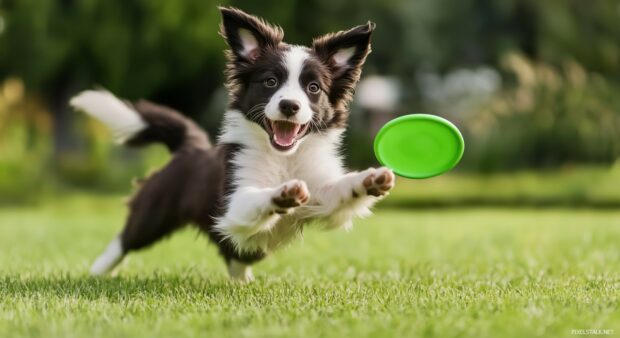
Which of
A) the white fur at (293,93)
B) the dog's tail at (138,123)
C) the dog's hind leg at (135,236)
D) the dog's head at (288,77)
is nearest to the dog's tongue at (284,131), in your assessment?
the dog's head at (288,77)

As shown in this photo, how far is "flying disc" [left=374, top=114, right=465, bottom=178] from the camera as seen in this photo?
5191 millimetres

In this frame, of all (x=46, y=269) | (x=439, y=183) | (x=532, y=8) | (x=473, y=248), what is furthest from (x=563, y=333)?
(x=532, y=8)

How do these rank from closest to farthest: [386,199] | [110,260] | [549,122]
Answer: [110,260], [386,199], [549,122]

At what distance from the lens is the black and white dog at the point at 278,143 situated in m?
4.61

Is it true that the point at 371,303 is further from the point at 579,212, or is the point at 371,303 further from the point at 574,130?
the point at 574,130

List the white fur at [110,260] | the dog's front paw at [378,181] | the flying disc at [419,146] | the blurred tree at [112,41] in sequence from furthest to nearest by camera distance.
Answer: the blurred tree at [112,41] < the white fur at [110,260] < the flying disc at [419,146] < the dog's front paw at [378,181]

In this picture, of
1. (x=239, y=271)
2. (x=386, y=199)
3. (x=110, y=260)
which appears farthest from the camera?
(x=386, y=199)

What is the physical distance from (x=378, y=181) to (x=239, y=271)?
1.58m

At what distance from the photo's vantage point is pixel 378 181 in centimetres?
438

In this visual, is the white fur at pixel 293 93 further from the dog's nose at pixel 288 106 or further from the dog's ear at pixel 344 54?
the dog's ear at pixel 344 54

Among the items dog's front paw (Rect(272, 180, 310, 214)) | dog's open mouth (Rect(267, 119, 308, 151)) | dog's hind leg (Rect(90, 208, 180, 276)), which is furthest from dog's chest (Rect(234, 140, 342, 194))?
dog's hind leg (Rect(90, 208, 180, 276))

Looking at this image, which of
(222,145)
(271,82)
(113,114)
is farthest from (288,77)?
(113,114)

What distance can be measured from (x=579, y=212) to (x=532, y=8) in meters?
6.91

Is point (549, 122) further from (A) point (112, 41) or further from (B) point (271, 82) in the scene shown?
(B) point (271, 82)
